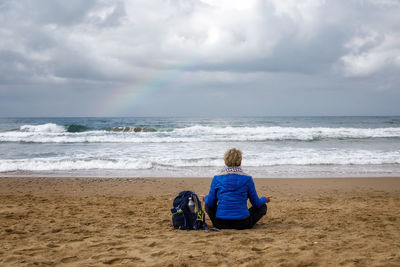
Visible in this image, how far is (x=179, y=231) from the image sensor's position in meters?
4.20

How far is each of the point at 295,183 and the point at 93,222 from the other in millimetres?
5610

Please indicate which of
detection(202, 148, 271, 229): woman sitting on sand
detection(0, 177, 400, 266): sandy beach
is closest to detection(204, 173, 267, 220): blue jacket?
detection(202, 148, 271, 229): woman sitting on sand

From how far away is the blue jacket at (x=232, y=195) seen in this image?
153 inches

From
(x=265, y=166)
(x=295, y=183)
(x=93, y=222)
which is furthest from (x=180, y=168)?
(x=93, y=222)

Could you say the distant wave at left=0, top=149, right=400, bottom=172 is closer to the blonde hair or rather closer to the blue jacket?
the blue jacket

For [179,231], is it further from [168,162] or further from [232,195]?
[168,162]

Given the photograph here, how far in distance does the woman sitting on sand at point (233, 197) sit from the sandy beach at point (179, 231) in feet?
0.55

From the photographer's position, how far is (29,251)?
3.31 meters

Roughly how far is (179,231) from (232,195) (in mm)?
986

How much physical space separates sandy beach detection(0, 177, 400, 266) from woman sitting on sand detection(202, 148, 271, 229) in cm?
17

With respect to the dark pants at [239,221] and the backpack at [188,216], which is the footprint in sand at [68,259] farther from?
the dark pants at [239,221]

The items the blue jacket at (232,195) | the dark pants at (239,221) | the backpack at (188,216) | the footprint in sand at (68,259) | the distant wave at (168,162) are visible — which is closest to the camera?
the footprint in sand at (68,259)

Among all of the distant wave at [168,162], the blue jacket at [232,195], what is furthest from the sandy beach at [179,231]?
the distant wave at [168,162]

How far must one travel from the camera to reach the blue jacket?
12.7 feet
